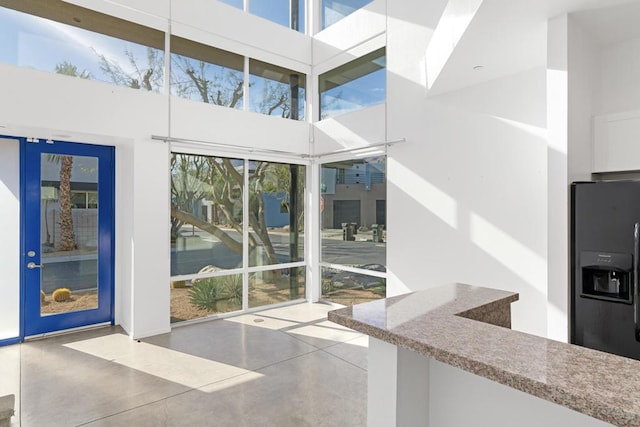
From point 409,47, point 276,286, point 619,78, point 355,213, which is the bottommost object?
point 276,286

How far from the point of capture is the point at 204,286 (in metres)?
5.21

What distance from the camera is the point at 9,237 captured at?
4.22 metres

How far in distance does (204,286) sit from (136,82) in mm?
2834

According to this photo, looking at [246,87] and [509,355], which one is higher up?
[246,87]

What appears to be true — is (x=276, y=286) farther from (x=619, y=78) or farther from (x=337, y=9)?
(x=619, y=78)

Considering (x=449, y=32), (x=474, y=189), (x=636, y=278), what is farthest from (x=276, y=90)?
(x=636, y=278)

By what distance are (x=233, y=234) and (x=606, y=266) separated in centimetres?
445

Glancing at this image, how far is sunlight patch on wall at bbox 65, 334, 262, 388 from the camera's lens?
3424 mm

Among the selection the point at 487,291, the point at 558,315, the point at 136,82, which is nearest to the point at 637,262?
the point at 558,315

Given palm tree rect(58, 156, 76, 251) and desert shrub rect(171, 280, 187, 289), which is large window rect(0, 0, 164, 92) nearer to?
palm tree rect(58, 156, 76, 251)

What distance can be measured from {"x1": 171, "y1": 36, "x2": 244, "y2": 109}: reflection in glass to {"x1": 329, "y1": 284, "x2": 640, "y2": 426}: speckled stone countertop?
4.43 meters

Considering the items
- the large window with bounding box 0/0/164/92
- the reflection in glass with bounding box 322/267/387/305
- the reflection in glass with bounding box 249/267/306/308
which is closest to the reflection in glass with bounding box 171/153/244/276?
the reflection in glass with bounding box 249/267/306/308

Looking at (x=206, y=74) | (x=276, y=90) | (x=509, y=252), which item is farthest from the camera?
(x=276, y=90)

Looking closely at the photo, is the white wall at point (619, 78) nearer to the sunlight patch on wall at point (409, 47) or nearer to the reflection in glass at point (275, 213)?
the sunlight patch on wall at point (409, 47)
